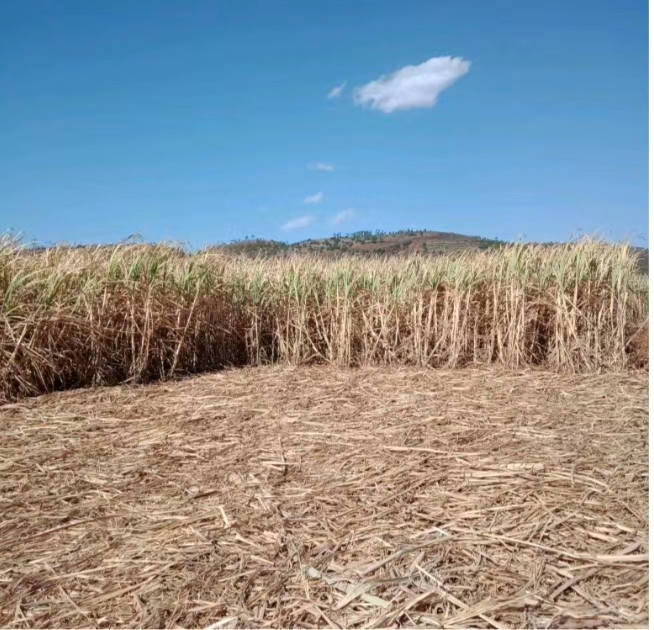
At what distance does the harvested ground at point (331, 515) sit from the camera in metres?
1.96

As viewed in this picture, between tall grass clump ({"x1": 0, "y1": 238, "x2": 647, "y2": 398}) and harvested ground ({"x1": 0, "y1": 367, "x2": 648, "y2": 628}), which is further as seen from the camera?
tall grass clump ({"x1": 0, "y1": 238, "x2": 647, "y2": 398})

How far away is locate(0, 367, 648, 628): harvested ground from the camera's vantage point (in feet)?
6.43

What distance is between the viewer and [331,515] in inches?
101

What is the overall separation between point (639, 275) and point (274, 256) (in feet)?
15.5

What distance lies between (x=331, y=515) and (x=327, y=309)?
14.1 ft

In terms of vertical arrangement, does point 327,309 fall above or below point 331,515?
above

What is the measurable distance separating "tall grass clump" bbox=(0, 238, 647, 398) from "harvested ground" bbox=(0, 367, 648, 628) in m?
1.42

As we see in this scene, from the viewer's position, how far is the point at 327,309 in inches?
267

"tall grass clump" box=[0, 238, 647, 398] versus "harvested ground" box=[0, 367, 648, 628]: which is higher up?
"tall grass clump" box=[0, 238, 647, 398]

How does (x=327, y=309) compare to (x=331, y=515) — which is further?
(x=327, y=309)

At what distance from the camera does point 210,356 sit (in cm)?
667

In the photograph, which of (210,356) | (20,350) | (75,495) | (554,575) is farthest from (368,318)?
(554,575)

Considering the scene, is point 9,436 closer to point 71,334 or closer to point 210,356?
point 71,334

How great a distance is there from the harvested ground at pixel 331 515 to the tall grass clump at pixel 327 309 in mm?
1424
